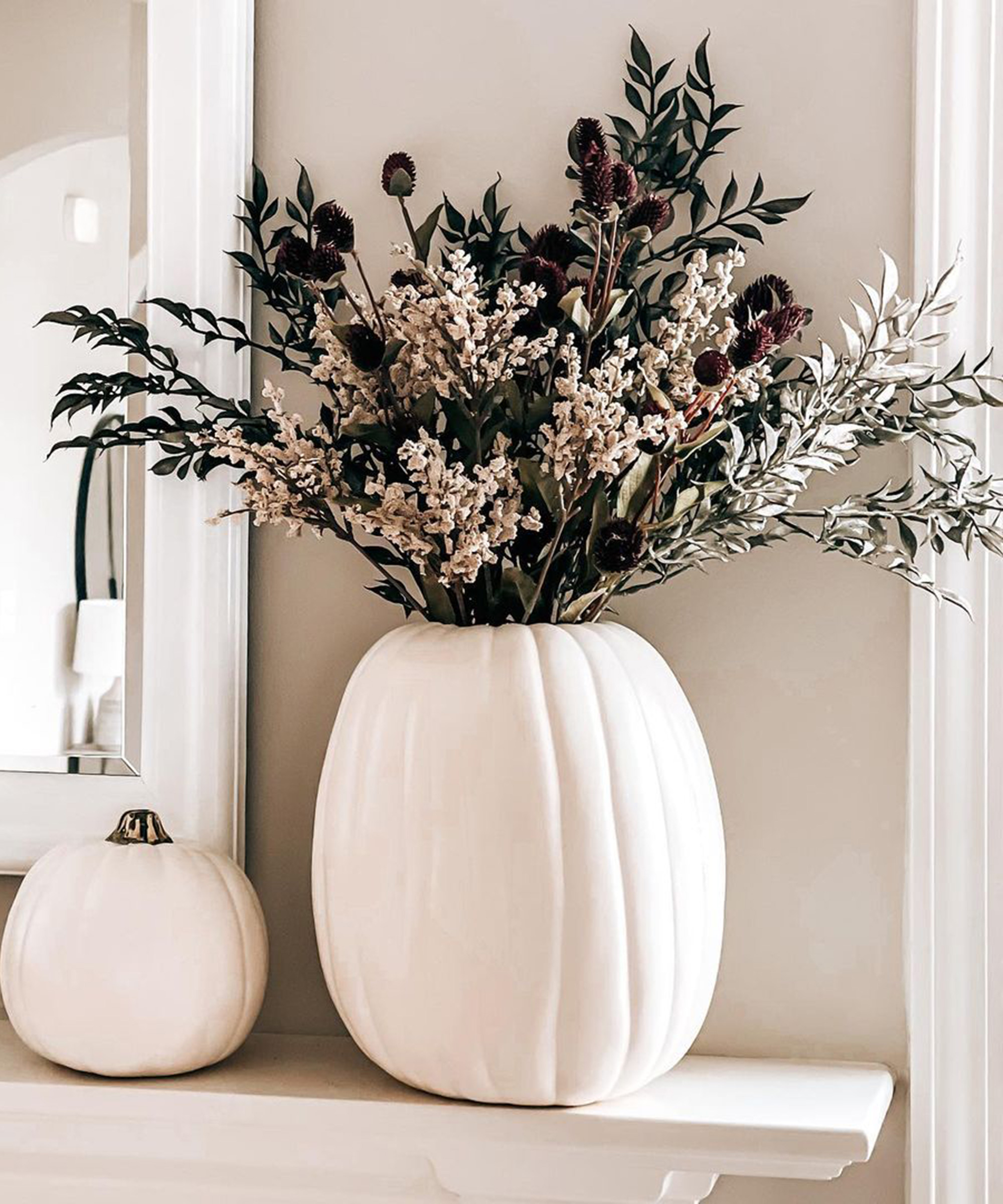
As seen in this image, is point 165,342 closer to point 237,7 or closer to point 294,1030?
point 237,7

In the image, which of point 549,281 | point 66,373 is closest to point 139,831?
point 66,373

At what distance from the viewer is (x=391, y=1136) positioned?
2.98 feet

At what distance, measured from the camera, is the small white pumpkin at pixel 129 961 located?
0.93 m

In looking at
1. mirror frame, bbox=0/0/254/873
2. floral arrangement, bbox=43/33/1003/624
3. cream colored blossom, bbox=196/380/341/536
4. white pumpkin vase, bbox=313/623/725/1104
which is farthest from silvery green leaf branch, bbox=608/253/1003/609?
mirror frame, bbox=0/0/254/873

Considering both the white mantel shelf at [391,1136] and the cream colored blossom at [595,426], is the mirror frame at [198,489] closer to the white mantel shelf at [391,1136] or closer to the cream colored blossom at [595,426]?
the white mantel shelf at [391,1136]

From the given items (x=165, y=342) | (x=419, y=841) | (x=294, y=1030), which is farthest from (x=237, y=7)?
(x=294, y=1030)

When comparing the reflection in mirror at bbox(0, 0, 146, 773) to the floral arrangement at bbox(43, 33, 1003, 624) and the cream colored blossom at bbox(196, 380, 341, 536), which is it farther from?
the cream colored blossom at bbox(196, 380, 341, 536)

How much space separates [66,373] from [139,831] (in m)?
0.38

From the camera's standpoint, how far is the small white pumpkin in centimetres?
93

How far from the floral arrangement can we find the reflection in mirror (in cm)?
7

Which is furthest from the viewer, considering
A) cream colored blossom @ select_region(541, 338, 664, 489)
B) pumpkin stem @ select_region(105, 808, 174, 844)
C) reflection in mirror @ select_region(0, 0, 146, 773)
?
reflection in mirror @ select_region(0, 0, 146, 773)

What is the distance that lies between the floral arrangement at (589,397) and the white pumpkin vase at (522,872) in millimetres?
71

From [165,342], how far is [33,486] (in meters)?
0.17

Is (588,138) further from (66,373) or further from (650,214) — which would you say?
(66,373)
